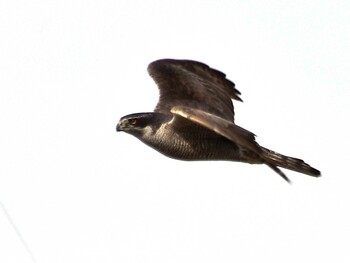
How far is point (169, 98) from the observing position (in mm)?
17953

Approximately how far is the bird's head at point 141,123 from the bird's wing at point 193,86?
1063 mm

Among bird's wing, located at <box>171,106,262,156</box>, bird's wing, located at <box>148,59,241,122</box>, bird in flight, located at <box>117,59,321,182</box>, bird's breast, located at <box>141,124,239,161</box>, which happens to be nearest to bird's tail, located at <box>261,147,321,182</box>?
bird in flight, located at <box>117,59,321,182</box>

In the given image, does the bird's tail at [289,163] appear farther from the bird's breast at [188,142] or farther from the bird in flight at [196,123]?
the bird's breast at [188,142]

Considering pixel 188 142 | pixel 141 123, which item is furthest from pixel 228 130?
pixel 141 123

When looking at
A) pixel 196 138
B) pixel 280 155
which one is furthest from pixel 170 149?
pixel 280 155

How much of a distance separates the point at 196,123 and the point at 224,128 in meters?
1.02

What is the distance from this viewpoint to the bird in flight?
15.6 meters

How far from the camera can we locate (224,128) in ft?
50.3

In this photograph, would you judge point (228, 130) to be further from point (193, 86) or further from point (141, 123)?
point (193, 86)

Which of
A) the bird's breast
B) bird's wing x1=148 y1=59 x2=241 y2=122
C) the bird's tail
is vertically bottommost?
the bird's tail

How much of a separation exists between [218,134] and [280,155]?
3.61ft

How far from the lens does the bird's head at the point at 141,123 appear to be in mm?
16547

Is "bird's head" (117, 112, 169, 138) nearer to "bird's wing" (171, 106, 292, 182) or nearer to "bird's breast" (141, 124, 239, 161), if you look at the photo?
"bird's breast" (141, 124, 239, 161)

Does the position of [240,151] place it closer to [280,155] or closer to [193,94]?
[280,155]
